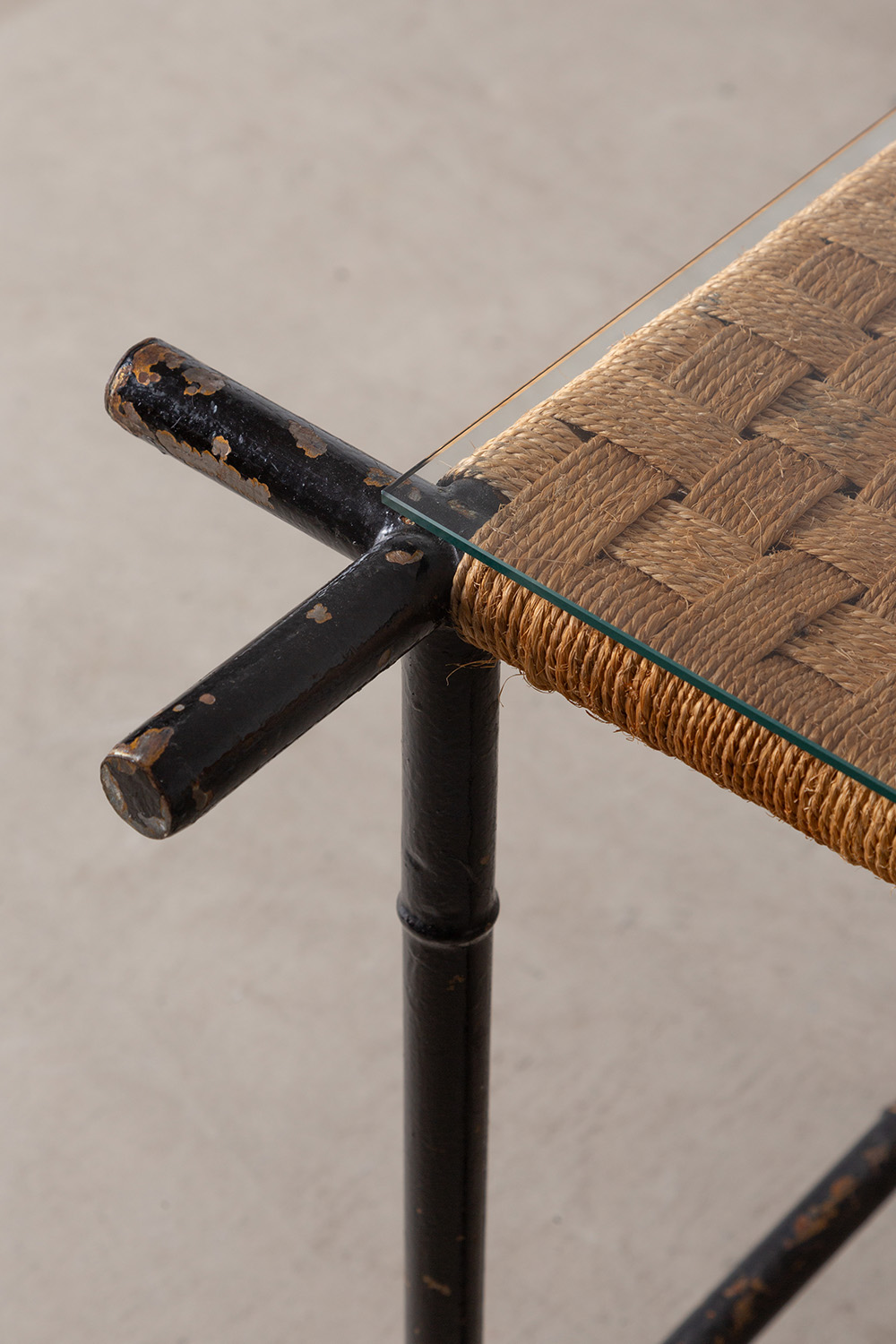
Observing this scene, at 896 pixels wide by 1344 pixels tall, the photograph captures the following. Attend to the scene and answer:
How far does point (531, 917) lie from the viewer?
3.68 feet

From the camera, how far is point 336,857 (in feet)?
3.78

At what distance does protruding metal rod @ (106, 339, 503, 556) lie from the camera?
436 millimetres

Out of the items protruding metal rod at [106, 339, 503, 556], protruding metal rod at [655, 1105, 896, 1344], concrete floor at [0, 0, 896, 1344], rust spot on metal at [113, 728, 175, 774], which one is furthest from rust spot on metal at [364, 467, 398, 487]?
concrete floor at [0, 0, 896, 1344]

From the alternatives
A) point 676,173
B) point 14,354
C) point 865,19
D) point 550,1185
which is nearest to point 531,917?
point 550,1185

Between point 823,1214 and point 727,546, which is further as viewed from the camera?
point 823,1214

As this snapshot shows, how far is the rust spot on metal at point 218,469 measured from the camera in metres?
0.45

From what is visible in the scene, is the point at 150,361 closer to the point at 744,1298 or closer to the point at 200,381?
the point at 200,381

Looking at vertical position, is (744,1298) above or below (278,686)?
below

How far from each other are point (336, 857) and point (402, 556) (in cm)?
76

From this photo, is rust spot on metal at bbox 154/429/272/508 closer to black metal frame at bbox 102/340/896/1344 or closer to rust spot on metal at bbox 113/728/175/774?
black metal frame at bbox 102/340/896/1344

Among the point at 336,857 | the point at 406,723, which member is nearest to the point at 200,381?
the point at 406,723

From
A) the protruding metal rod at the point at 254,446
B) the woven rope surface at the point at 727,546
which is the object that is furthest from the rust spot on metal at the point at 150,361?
the woven rope surface at the point at 727,546

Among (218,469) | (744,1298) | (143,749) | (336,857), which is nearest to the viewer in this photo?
(143,749)

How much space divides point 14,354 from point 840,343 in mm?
1159
